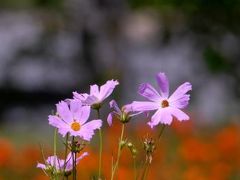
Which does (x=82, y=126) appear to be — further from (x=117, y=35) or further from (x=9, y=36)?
(x=9, y=36)

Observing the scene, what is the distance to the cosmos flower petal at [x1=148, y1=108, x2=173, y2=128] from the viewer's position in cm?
181

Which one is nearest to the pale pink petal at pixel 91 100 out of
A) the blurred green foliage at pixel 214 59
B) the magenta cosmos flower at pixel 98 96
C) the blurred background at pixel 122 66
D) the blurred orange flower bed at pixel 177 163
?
the magenta cosmos flower at pixel 98 96

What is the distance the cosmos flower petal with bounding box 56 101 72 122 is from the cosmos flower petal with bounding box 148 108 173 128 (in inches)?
6.6

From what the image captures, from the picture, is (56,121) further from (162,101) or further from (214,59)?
(214,59)

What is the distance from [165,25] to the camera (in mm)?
6848

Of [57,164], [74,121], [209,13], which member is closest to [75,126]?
[74,121]

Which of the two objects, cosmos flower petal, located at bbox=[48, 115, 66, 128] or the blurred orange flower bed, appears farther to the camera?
the blurred orange flower bed

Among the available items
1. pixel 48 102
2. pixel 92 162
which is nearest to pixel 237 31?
pixel 92 162

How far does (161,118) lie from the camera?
72.1 inches

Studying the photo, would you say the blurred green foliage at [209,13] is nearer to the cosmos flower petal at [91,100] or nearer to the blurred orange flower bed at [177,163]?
the blurred orange flower bed at [177,163]

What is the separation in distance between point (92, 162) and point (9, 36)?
41.1ft

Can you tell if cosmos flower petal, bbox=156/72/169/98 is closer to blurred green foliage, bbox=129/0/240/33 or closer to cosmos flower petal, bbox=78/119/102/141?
cosmos flower petal, bbox=78/119/102/141

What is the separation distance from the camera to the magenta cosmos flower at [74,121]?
185cm

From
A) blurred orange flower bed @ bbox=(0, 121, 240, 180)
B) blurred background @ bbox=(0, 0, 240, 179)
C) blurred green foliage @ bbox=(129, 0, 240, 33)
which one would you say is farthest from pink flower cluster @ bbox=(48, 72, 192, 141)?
blurred green foliage @ bbox=(129, 0, 240, 33)
